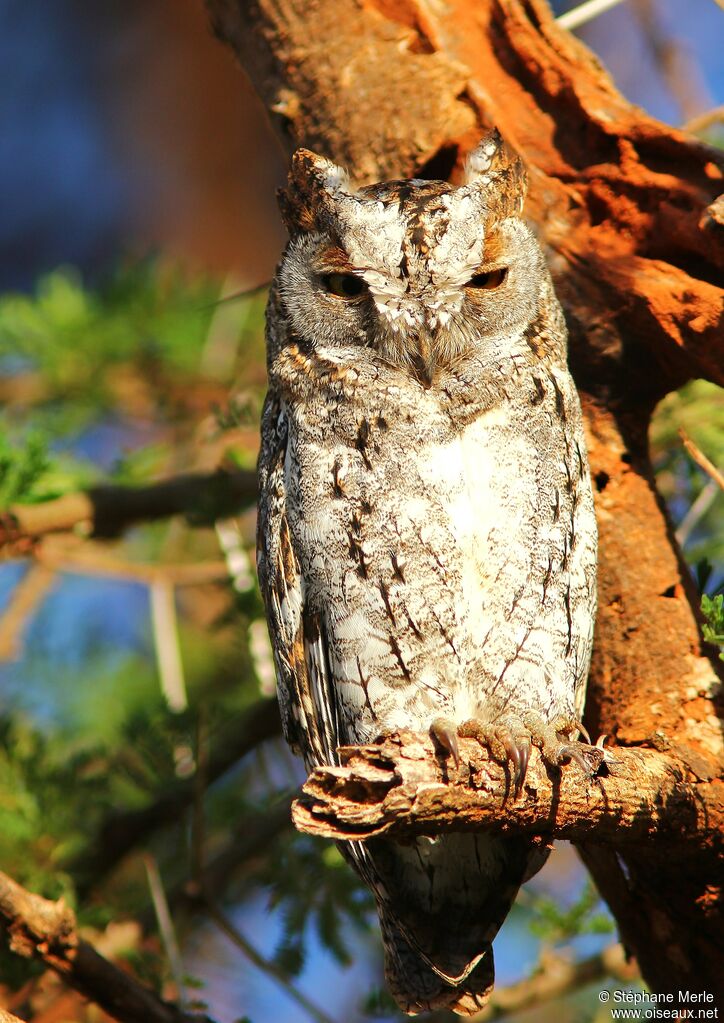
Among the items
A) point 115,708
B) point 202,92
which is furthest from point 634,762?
point 202,92

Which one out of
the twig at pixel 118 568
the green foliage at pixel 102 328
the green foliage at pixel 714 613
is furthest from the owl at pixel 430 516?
the green foliage at pixel 102 328

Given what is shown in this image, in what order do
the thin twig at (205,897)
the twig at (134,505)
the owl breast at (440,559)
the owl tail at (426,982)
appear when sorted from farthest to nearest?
the twig at (134,505) → the thin twig at (205,897) → the owl tail at (426,982) → the owl breast at (440,559)

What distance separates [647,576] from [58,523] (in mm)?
1701

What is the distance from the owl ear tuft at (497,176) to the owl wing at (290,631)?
0.71m

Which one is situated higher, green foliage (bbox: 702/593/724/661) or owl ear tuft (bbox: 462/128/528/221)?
owl ear tuft (bbox: 462/128/528/221)

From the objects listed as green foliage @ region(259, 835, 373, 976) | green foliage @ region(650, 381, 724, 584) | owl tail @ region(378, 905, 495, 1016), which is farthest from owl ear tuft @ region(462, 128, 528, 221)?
green foliage @ region(259, 835, 373, 976)

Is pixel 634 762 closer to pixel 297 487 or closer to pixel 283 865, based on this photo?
pixel 297 487

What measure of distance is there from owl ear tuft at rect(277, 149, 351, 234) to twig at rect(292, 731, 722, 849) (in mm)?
1326

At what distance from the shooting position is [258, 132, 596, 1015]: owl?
7.92 ft

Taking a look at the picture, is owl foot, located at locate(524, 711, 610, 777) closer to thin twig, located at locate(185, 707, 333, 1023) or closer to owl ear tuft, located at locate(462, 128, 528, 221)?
thin twig, located at locate(185, 707, 333, 1023)

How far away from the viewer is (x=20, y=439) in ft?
12.8

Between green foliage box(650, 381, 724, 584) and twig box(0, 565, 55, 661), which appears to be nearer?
green foliage box(650, 381, 724, 584)

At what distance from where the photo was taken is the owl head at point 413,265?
247 centimetres

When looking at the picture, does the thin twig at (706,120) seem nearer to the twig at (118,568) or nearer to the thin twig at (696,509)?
the thin twig at (696,509)
